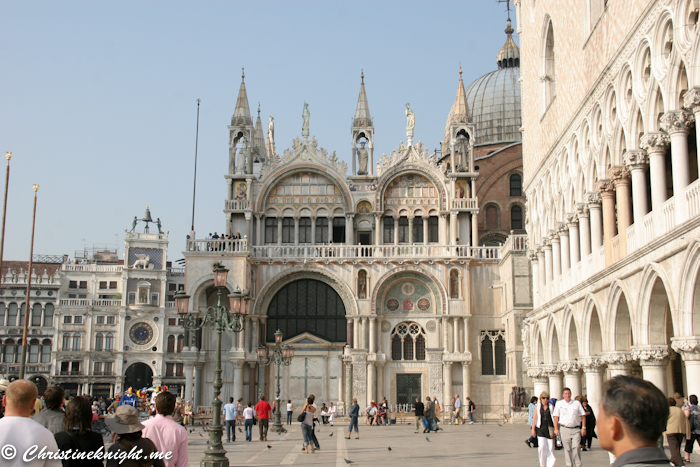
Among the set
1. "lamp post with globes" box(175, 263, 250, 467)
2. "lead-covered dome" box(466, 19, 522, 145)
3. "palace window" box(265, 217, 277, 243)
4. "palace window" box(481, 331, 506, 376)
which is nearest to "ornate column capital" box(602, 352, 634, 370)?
"lamp post with globes" box(175, 263, 250, 467)

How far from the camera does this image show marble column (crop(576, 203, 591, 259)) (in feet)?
75.9

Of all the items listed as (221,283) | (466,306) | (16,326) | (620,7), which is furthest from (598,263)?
(16,326)

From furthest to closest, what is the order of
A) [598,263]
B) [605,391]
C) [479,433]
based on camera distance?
[479,433] < [598,263] < [605,391]

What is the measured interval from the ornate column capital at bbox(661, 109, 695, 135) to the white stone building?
2cm

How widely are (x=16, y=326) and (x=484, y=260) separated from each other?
47.7 m

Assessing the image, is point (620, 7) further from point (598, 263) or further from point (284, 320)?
point (284, 320)

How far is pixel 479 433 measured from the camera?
1061 inches

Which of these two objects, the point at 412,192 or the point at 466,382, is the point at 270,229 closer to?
the point at 412,192

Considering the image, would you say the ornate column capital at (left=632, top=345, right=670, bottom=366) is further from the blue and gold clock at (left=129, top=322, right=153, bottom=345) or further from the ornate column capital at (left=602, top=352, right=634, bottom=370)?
the blue and gold clock at (left=129, top=322, right=153, bottom=345)

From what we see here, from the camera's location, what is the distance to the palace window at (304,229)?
40.5 metres

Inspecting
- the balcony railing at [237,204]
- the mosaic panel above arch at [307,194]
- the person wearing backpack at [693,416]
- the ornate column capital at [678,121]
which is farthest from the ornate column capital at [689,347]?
the balcony railing at [237,204]

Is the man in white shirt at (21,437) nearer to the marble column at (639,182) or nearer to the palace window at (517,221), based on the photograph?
the marble column at (639,182)

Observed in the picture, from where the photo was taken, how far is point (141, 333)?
6756 cm

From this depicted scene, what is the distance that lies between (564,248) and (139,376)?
49818 millimetres
